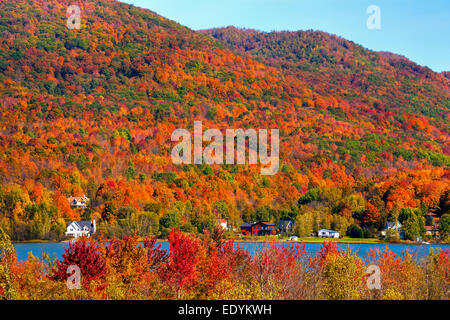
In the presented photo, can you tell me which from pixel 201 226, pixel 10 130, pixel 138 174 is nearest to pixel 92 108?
pixel 10 130

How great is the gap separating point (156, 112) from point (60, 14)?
6093 centimetres

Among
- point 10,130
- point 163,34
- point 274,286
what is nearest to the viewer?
point 274,286

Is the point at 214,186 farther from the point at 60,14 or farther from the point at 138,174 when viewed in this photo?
the point at 60,14

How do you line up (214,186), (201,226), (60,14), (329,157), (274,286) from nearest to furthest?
(274,286) → (201,226) → (214,186) → (329,157) → (60,14)

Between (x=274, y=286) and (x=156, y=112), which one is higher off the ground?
(x=156, y=112)

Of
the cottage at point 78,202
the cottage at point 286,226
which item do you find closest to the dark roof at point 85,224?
the cottage at point 78,202

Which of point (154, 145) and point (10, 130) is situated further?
point (154, 145)

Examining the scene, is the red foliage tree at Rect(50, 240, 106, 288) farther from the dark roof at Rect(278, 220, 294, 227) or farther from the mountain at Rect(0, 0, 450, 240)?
the dark roof at Rect(278, 220, 294, 227)

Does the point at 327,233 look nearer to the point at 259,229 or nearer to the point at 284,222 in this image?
the point at 284,222

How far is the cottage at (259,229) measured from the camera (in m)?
84.5

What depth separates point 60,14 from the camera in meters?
176

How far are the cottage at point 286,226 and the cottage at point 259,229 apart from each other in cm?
83

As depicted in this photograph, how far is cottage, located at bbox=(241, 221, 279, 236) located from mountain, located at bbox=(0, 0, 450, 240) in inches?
96.3

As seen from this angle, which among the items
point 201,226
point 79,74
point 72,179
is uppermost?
point 79,74
